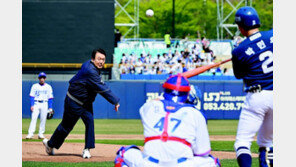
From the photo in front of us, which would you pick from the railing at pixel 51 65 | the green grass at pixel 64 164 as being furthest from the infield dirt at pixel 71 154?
the railing at pixel 51 65

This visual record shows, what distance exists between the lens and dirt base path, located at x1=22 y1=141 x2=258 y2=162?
1052cm

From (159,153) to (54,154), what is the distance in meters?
6.33

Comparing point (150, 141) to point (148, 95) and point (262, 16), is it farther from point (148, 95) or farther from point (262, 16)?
point (262, 16)

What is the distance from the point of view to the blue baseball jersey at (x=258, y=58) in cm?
655

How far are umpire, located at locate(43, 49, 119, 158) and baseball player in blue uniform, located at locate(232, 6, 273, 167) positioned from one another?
3946 millimetres

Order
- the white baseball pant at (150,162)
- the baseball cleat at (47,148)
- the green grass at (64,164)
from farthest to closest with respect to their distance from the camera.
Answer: the baseball cleat at (47,148) → the green grass at (64,164) → the white baseball pant at (150,162)

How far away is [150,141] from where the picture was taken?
5266mm

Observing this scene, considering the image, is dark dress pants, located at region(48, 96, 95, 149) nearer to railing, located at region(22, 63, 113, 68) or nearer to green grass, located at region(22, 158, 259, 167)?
green grass, located at region(22, 158, 259, 167)

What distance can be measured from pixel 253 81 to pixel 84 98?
450cm

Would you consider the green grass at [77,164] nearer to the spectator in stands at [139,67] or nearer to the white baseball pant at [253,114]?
the white baseball pant at [253,114]

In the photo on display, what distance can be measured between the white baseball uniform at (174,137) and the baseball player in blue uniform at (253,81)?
3.78 ft

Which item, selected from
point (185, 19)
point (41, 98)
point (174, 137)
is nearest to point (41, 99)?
point (41, 98)

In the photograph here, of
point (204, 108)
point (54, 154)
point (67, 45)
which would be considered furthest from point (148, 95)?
point (54, 154)

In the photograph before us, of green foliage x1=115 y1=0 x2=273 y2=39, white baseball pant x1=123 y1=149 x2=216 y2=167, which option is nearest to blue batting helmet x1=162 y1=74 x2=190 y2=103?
white baseball pant x1=123 y1=149 x2=216 y2=167
